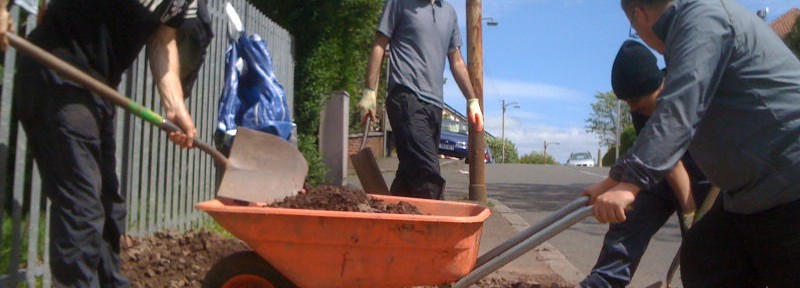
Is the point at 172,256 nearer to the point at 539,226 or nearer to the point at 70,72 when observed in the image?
the point at 70,72

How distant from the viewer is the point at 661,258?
6.92m

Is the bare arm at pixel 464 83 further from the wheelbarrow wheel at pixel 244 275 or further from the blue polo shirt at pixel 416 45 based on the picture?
the wheelbarrow wheel at pixel 244 275

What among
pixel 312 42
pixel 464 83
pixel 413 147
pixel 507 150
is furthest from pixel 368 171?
pixel 507 150

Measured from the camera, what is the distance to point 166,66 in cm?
342

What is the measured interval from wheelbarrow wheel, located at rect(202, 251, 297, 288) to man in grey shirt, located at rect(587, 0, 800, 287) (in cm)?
151

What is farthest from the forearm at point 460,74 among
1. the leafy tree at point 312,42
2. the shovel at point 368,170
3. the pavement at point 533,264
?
the leafy tree at point 312,42

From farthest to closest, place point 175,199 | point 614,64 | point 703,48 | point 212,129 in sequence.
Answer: point 212,129
point 175,199
point 614,64
point 703,48

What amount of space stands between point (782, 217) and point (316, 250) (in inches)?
Result: 66.4

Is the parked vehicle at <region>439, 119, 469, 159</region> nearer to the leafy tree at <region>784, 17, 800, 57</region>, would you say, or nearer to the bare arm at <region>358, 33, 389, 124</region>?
the leafy tree at <region>784, 17, 800, 57</region>

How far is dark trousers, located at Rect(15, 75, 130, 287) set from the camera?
3.09m

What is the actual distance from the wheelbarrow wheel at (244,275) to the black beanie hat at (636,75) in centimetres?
172

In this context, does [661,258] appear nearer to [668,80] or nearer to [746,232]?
[746,232]

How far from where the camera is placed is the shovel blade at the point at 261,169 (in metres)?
3.70

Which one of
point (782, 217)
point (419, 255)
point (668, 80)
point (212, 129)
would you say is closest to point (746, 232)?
point (782, 217)
